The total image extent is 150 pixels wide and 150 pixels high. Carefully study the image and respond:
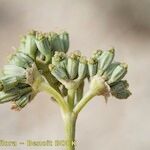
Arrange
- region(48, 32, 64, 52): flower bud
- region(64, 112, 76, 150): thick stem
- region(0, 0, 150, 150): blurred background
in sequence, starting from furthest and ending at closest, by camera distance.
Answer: region(0, 0, 150, 150): blurred background → region(48, 32, 64, 52): flower bud → region(64, 112, 76, 150): thick stem

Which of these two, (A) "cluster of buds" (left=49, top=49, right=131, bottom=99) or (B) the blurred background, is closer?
(A) "cluster of buds" (left=49, top=49, right=131, bottom=99)

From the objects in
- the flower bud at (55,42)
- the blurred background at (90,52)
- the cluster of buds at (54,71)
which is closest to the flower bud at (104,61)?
the cluster of buds at (54,71)

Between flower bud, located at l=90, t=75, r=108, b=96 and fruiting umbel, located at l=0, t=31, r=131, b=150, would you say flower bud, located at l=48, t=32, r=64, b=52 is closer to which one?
fruiting umbel, located at l=0, t=31, r=131, b=150

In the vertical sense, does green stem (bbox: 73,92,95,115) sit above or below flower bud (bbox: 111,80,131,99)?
below

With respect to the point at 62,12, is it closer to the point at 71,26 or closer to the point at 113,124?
the point at 71,26

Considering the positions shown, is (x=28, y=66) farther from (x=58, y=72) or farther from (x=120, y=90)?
(x=120, y=90)

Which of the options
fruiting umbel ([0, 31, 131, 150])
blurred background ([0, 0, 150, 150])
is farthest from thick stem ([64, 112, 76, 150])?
blurred background ([0, 0, 150, 150])
